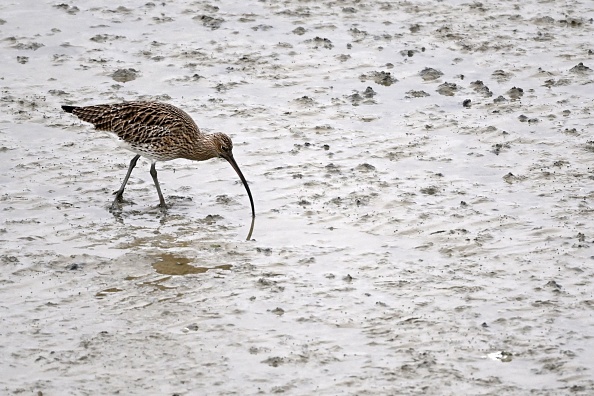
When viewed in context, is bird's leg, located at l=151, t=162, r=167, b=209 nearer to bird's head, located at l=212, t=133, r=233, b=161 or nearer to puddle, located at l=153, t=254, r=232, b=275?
bird's head, located at l=212, t=133, r=233, b=161

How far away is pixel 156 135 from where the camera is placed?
35.1 feet

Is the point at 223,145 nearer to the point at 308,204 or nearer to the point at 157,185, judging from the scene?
the point at 157,185

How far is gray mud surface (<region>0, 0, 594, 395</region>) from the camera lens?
7914 mm

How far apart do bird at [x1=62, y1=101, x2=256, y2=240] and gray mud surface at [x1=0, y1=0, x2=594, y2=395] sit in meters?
0.38

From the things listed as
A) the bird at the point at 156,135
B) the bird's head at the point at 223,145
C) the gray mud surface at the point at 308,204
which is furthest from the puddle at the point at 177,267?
the bird's head at the point at 223,145

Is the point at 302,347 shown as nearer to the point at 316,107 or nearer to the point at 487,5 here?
the point at 316,107

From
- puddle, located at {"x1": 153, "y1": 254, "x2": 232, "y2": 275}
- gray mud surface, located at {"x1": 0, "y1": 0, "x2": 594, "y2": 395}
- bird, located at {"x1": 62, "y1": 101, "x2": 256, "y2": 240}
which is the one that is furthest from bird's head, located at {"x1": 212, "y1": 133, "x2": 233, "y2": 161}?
puddle, located at {"x1": 153, "y1": 254, "x2": 232, "y2": 275}

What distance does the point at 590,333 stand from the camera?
8.27 metres

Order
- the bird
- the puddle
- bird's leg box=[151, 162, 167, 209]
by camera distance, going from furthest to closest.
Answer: the bird → bird's leg box=[151, 162, 167, 209] → the puddle

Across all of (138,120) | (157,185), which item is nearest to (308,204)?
(157,185)

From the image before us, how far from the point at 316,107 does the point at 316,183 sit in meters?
1.92

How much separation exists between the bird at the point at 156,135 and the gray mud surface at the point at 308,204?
0.38 m

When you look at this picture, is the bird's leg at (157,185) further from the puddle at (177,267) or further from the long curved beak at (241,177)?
the puddle at (177,267)

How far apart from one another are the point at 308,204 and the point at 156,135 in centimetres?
164
